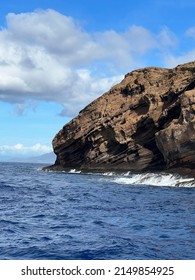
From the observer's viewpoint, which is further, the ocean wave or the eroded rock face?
the eroded rock face

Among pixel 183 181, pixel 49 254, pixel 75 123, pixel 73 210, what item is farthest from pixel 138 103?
pixel 49 254

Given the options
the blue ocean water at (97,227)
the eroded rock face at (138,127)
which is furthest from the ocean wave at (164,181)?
the blue ocean water at (97,227)

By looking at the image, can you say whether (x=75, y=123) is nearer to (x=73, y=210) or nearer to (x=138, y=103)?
(x=138, y=103)

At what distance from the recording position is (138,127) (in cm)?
7875

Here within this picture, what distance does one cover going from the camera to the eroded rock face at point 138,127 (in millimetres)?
58469

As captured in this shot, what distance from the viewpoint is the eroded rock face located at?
5847cm

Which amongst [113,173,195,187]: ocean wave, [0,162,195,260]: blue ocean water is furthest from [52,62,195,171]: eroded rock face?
[0,162,195,260]: blue ocean water

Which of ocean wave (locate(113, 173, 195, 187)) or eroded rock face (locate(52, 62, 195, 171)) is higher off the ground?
eroded rock face (locate(52, 62, 195, 171))

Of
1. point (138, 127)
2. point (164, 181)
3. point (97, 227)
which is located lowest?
point (97, 227)

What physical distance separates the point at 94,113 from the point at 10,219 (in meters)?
69.2

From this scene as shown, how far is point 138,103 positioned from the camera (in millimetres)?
82000

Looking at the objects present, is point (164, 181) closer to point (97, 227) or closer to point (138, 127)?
point (138, 127)

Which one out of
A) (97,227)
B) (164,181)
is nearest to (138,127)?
(164,181)

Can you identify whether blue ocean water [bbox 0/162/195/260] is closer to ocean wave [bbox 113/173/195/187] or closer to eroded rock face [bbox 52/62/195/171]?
ocean wave [bbox 113/173/195/187]
